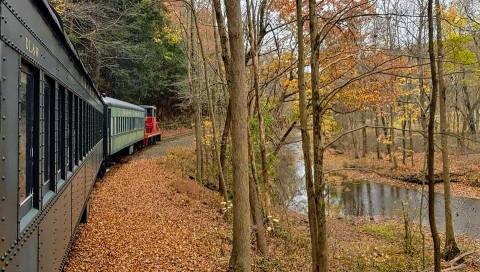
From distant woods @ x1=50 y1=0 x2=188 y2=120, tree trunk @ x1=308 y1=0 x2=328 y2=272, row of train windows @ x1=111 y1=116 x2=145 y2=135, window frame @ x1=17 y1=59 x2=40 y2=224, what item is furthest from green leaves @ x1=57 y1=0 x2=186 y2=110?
window frame @ x1=17 y1=59 x2=40 y2=224

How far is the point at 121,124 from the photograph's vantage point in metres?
20.7

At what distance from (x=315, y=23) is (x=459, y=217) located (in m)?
17.2

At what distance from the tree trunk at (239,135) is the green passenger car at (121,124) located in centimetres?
1142

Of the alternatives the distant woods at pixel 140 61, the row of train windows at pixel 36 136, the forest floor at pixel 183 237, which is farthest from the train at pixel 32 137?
the distant woods at pixel 140 61

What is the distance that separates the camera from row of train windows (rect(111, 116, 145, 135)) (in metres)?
18.8

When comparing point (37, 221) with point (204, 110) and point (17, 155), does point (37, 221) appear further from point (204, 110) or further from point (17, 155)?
point (204, 110)

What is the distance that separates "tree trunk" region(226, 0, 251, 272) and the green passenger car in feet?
37.5

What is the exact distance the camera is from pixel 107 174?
18.3m

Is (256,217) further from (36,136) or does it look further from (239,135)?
(36,136)

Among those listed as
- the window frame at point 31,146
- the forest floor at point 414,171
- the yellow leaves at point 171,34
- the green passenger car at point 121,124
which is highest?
the yellow leaves at point 171,34

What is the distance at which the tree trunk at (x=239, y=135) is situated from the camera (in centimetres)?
658

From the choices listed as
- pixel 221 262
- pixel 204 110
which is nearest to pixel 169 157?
pixel 204 110

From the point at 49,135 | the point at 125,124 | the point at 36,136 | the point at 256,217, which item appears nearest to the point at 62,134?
the point at 49,135

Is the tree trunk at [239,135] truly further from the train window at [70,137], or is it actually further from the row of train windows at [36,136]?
the row of train windows at [36,136]
